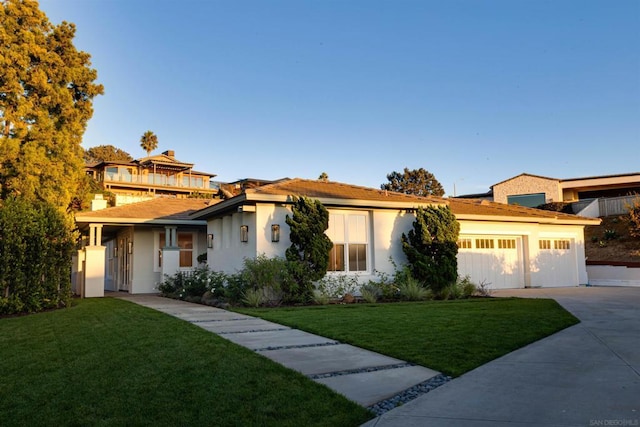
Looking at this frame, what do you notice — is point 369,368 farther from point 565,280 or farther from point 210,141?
point 210,141

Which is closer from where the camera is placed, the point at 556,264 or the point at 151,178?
the point at 556,264

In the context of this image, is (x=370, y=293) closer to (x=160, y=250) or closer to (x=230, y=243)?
(x=230, y=243)

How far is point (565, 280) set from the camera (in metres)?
19.3

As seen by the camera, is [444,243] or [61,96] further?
[61,96]

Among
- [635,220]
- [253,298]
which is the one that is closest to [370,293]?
[253,298]

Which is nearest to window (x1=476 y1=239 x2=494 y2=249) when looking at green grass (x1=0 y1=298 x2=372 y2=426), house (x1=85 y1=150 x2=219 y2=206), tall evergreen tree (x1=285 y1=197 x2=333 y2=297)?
tall evergreen tree (x1=285 y1=197 x2=333 y2=297)

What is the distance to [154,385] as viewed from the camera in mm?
4730

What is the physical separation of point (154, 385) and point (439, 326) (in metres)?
5.11

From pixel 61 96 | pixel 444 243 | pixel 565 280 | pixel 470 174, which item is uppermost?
pixel 61 96

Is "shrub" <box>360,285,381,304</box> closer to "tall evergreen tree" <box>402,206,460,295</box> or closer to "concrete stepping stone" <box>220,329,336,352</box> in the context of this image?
"tall evergreen tree" <box>402,206,460,295</box>

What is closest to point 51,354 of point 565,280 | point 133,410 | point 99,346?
point 99,346

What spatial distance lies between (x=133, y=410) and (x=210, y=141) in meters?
20.6

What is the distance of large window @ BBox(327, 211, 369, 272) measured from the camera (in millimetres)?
14164

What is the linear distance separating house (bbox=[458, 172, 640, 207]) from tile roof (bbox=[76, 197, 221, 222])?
26607mm
